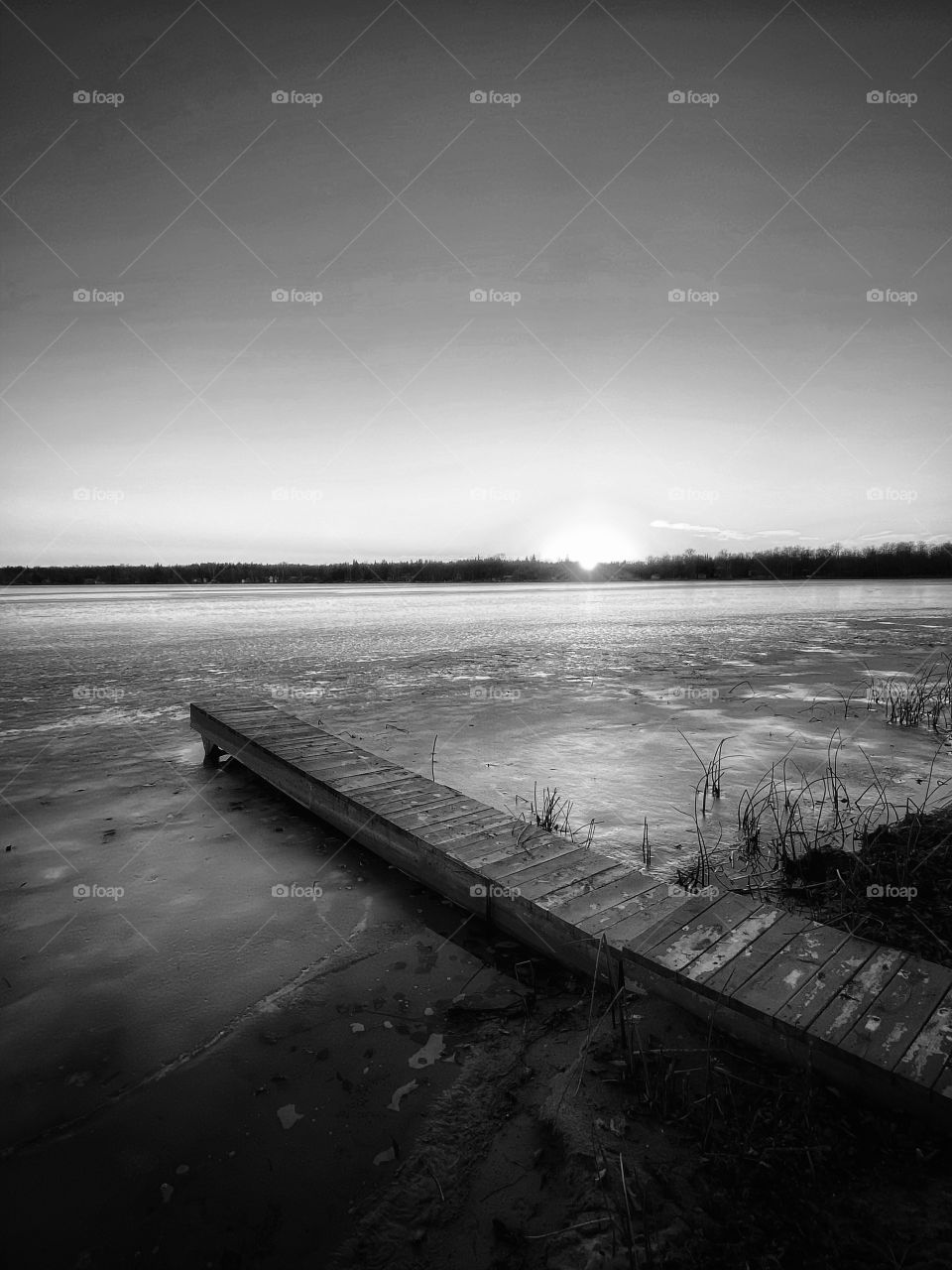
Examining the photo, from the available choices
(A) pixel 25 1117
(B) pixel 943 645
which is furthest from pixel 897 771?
(B) pixel 943 645

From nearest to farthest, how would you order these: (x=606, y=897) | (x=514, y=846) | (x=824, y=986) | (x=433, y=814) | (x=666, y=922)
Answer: (x=824, y=986), (x=666, y=922), (x=606, y=897), (x=514, y=846), (x=433, y=814)

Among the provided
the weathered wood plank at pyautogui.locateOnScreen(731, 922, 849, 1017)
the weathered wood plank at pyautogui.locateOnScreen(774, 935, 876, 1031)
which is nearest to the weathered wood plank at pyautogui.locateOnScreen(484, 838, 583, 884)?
the weathered wood plank at pyautogui.locateOnScreen(731, 922, 849, 1017)

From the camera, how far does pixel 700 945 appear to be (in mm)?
2594

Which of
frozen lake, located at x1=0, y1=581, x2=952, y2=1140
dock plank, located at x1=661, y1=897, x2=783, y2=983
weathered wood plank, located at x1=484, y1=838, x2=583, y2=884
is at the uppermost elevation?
dock plank, located at x1=661, y1=897, x2=783, y2=983

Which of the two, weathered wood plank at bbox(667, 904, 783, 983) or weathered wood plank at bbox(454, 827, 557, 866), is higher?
weathered wood plank at bbox(667, 904, 783, 983)

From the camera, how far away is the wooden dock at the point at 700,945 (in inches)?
81.1

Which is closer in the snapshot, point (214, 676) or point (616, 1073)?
point (616, 1073)

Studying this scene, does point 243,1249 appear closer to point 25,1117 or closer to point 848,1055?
point 25,1117

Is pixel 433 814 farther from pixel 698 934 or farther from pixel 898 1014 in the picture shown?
pixel 898 1014

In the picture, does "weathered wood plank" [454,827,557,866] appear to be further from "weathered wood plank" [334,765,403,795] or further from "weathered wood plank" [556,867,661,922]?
"weathered wood plank" [334,765,403,795]

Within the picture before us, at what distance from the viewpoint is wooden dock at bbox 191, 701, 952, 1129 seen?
206 centimetres

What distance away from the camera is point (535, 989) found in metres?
2.87

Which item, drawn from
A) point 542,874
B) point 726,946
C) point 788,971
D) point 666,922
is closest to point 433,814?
point 542,874

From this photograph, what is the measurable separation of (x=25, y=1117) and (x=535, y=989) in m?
1.92
